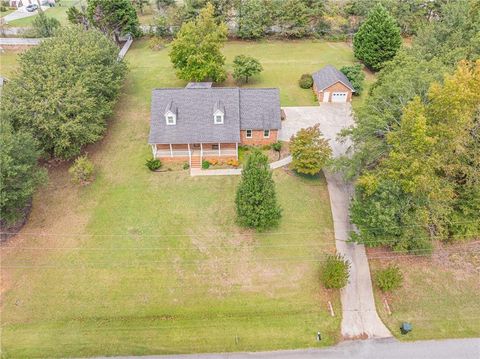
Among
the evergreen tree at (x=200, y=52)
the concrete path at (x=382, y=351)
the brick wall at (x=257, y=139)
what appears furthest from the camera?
the evergreen tree at (x=200, y=52)

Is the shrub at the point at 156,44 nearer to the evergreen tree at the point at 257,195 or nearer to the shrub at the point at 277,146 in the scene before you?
the shrub at the point at 277,146

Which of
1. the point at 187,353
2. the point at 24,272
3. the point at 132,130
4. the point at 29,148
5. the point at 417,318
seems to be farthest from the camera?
the point at 132,130

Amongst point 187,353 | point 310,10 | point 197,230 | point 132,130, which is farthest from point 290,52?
point 187,353

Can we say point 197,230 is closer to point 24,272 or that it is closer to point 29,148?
point 24,272

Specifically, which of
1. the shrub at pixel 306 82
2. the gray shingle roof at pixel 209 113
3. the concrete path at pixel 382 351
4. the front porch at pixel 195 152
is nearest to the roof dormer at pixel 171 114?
the gray shingle roof at pixel 209 113

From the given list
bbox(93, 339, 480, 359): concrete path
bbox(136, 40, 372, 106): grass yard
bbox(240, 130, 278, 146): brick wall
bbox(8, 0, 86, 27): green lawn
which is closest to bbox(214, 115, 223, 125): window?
Result: bbox(240, 130, 278, 146): brick wall

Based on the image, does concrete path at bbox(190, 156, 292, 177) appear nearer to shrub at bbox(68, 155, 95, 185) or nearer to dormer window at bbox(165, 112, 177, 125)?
dormer window at bbox(165, 112, 177, 125)

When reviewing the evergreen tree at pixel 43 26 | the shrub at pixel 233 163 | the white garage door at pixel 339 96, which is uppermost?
the evergreen tree at pixel 43 26
